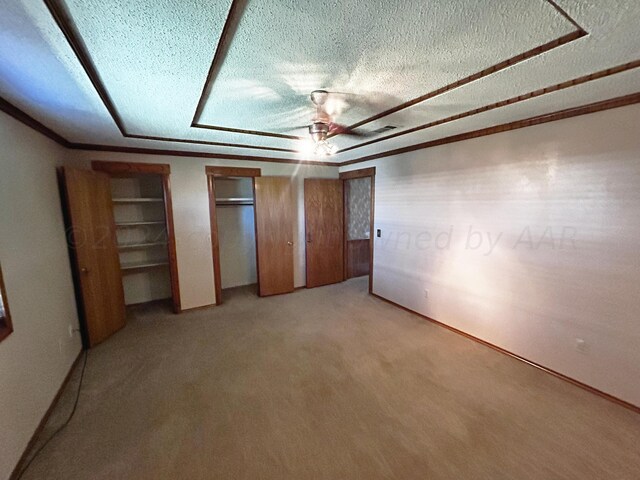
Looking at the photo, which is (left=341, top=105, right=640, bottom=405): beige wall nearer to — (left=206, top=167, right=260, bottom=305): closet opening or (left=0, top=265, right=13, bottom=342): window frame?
(left=206, top=167, right=260, bottom=305): closet opening

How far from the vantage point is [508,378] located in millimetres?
2316

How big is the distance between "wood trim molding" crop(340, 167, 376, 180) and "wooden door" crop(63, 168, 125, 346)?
3.41 metres

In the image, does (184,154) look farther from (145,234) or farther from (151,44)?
(151,44)

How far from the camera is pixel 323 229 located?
4.81 metres

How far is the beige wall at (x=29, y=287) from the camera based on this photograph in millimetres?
1599

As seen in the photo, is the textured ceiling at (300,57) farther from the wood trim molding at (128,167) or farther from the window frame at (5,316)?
the window frame at (5,316)

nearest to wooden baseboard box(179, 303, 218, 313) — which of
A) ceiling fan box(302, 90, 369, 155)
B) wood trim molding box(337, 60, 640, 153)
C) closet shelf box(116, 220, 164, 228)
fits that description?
closet shelf box(116, 220, 164, 228)

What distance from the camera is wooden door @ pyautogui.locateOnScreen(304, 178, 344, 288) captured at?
183 inches

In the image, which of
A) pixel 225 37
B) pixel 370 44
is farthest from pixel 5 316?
pixel 370 44

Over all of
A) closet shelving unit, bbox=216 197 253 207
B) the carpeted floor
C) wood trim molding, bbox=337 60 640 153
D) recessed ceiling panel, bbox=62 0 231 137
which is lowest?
the carpeted floor

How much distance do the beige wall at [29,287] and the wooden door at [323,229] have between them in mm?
3137

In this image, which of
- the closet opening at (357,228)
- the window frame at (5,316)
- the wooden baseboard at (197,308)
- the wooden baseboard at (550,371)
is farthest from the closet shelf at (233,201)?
the wooden baseboard at (550,371)

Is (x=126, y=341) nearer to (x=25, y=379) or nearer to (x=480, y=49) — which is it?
(x=25, y=379)

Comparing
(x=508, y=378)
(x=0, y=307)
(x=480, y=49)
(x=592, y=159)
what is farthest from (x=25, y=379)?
(x=592, y=159)
